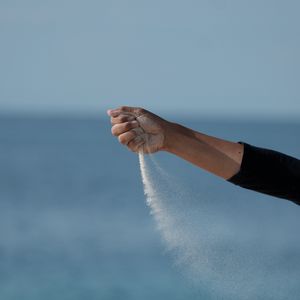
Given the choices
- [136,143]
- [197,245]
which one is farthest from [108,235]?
[136,143]

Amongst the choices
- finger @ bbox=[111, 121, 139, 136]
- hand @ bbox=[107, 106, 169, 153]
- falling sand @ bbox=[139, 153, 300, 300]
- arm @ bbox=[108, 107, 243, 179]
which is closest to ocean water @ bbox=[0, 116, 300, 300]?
falling sand @ bbox=[139, 153, 300, 300]

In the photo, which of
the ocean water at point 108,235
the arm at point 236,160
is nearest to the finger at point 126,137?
the arm at point 236,160

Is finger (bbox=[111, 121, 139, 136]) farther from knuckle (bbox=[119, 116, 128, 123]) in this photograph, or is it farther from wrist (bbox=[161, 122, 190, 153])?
wrist (bbox=[161, 122, 190, 153])

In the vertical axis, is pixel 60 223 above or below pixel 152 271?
above

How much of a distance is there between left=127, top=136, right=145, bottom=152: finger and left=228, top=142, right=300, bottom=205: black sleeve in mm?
300

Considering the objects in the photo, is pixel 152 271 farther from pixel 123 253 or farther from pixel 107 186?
pixel 107 186

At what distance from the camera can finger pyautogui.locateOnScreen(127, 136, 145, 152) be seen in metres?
2.82

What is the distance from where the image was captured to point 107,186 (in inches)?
1193

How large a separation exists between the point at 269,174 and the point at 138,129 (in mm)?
385

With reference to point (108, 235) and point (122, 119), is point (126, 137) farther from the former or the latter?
point (108, 235)

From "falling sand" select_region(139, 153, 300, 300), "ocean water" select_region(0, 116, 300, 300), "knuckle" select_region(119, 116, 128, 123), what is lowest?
"falling sand" select_region(139, 153, 300, 300)

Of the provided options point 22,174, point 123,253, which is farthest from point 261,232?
point 22,174

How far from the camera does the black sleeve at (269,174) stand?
2977mm

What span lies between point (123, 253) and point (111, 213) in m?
6.19
